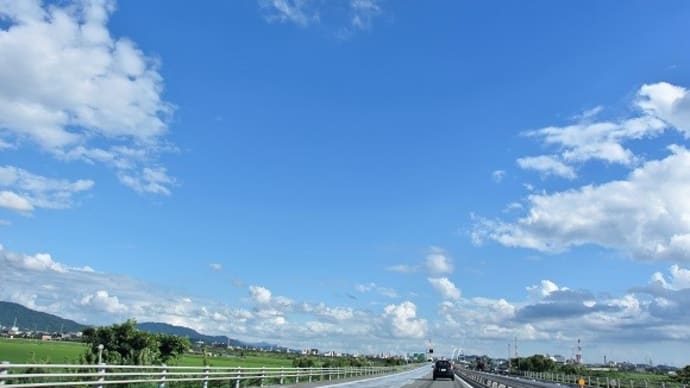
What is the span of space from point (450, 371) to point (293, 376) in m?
30.9

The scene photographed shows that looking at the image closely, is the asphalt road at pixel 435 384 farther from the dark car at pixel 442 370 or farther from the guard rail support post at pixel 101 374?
the guard rail support post at pixel 101 374

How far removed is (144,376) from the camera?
26.2m

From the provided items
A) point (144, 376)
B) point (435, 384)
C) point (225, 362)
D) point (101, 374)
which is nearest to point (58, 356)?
point (225, 362)

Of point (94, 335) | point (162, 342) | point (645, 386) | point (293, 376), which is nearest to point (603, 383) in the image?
point (645, 386)

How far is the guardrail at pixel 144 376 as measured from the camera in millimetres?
16517

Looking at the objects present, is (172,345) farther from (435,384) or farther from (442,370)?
(442,370)

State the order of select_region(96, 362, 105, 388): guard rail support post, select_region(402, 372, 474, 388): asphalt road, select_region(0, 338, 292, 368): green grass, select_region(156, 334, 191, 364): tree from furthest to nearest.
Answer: select_region(156, 334, 191, 364): tree → select_region(0, 338, 292, 368): green grass → select_region(402, 372, 474, 388): asphalt road → select_region(96, 362, 105, 388): guard rail support post

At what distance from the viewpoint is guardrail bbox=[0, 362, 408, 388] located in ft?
54.2

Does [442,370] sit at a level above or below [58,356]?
below

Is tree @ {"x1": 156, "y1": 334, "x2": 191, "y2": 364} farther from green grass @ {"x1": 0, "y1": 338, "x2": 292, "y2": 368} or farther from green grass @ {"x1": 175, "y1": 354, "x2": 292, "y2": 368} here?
green grass @ {"x1": 175, "y1": 354, "x2": 292, "y2": 368}

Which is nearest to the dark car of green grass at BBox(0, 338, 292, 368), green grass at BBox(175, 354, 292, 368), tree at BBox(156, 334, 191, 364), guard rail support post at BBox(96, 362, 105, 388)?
green grass at BBox(175, 354, 292, 368)

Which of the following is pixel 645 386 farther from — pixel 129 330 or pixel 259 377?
pixel 129 330

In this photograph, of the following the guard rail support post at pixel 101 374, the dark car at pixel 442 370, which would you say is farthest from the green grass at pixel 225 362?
the guard rail support post at pixel 101 374

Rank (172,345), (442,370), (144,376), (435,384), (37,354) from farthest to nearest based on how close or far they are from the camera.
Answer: (442,370), (172,345), (37,354), (435,384), (144,376)
